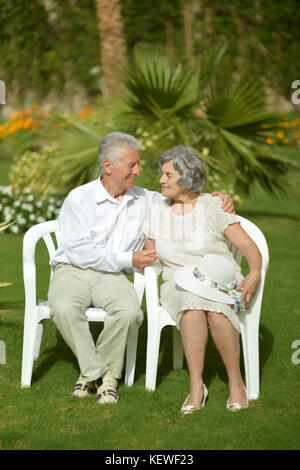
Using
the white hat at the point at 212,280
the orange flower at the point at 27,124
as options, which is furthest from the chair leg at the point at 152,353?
the orange flower at the point at 27,124

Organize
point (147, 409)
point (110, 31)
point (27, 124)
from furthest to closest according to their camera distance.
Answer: point (110, 31)
point (27, 124)
point (147, 409)

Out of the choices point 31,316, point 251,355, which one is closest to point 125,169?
point 31,316

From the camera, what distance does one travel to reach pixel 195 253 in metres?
3.58

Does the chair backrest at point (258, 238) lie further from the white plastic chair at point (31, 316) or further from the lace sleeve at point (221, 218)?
the white plastic chair at point (31, 316)

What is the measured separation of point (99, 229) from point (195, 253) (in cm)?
53

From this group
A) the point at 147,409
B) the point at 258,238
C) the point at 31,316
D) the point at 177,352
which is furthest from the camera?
the point at 177,352

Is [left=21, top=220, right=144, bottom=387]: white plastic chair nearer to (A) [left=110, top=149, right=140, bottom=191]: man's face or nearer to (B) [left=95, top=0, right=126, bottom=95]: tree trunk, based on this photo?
(A) [left=110, top=149, right=140, bottom=191]: man's face

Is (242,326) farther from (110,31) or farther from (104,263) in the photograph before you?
(110,31)

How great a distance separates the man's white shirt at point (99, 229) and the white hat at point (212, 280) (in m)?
0.35

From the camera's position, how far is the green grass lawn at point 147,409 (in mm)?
2969

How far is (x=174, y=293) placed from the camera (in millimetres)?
3471

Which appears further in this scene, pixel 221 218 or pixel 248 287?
pixel 221 218

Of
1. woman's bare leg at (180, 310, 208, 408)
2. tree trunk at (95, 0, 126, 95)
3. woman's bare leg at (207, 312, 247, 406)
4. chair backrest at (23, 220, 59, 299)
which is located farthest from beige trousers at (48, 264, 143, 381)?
tree trunk at (95, 0, 126, 95)
